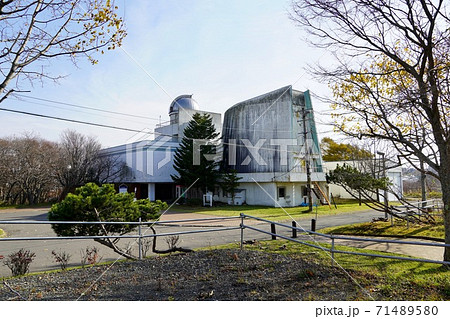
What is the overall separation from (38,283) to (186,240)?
6730 millimetres

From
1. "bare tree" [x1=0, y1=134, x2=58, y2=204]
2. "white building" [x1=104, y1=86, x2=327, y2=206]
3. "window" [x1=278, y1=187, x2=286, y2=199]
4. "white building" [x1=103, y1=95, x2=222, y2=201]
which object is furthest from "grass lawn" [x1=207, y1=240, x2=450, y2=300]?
"bare tree" [x1=0, y1=134, x2=58, y2=204]

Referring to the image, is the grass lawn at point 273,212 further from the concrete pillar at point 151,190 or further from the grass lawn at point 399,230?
the grass lawn at point 399,230

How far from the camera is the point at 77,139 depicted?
35.8 meters

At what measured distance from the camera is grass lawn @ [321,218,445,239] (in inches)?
441

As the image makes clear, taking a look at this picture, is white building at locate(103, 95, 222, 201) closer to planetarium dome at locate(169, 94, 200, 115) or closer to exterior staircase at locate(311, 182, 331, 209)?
planetarium dome at locate(169, 94, 200, 115)

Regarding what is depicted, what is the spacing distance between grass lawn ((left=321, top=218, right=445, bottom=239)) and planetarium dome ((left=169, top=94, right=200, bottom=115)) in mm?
27333

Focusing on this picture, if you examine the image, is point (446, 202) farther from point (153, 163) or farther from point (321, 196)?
point (153, 163)

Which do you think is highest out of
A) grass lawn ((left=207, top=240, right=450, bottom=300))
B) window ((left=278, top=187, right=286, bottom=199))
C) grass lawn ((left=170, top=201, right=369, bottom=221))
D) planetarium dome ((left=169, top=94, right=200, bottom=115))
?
planetarium dome ((left=169, top=94, right=200, bottom=115))

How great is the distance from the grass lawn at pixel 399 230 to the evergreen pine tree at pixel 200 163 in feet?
55.7

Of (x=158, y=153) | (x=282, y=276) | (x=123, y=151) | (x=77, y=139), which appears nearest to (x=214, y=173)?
(x=158, y=153)

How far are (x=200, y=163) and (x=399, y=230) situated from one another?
1917 cm

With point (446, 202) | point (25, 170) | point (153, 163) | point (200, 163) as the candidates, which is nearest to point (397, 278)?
point (446, 202)

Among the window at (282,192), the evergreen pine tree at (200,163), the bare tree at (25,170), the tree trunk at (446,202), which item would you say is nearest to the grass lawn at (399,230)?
the tree trunk at (446,202)

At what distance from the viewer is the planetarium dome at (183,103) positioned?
37216 millimetres
